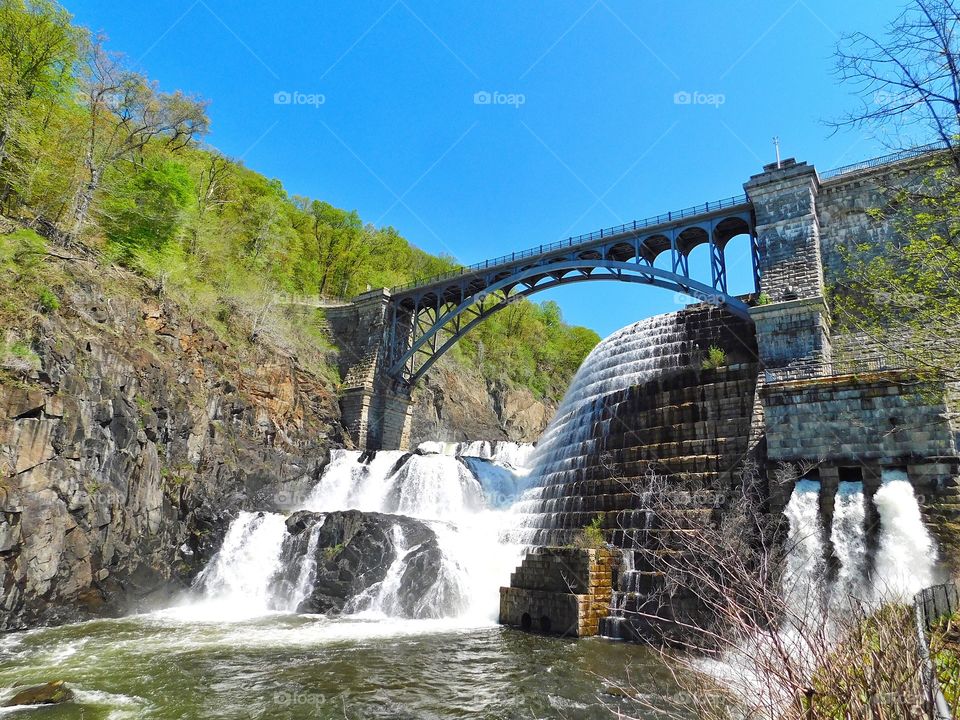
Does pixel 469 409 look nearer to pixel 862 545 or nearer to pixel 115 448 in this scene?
pixel 115 448

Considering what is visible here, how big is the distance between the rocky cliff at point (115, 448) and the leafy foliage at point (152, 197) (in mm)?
1657

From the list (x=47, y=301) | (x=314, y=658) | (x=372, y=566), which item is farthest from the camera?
(x=372, y=566)

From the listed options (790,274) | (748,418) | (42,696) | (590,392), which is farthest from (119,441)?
(790,274)

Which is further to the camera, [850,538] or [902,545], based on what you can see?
[850,538]

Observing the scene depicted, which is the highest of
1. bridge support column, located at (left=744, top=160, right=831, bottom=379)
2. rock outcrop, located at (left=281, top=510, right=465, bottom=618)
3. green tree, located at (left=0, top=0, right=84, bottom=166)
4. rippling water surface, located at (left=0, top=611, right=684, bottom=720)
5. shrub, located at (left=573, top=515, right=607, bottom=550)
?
green tree, located at (left=0, top=0, right=84, bottom=166)

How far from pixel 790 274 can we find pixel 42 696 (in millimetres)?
21462

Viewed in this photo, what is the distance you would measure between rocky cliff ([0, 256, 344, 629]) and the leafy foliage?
1.66m

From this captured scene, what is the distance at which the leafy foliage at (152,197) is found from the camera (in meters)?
19.1

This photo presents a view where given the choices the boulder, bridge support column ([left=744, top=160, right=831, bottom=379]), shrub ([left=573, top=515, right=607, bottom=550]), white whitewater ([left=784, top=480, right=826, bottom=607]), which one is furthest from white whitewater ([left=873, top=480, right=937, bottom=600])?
the boulder

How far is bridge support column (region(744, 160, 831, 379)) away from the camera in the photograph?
17880 mm

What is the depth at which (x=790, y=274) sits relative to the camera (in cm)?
1931

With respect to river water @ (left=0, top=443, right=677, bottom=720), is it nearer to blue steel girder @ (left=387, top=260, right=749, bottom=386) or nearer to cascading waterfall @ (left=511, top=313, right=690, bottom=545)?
cascading waterfall @ (left=511, top=313, right=690, bottom=545)

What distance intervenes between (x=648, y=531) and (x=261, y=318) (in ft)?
68.0

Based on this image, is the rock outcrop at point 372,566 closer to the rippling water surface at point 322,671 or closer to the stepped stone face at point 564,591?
the rippling water surface at point 322,671
